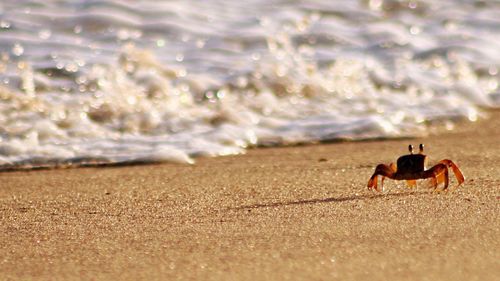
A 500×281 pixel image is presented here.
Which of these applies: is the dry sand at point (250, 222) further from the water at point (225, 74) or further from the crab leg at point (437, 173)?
the water at point (225, 74)

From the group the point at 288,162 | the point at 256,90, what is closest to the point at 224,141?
the point at 288,162

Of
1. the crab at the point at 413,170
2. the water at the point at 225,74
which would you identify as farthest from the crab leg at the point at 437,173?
the water at the point at 225,74

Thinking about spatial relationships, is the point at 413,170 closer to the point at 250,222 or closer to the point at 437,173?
the point at 437,173

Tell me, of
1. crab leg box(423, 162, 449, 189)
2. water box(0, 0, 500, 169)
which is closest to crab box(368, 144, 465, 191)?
crab leg box(423, 162, 449, 189)

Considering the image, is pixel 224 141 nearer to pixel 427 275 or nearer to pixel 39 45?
pixel 39 45

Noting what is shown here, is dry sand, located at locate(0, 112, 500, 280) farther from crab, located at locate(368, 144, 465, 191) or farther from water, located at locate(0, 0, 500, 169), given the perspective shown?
water, located at locate(0, 0, 500, 169)

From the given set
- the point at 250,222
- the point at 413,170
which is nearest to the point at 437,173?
the point at 413,170
